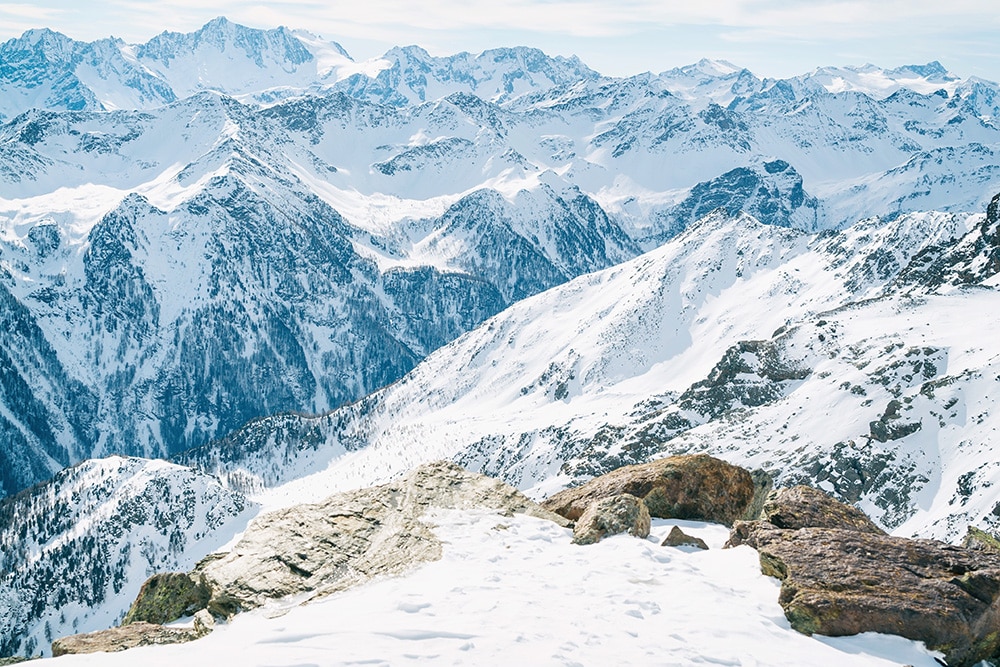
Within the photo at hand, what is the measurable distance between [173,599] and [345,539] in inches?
269

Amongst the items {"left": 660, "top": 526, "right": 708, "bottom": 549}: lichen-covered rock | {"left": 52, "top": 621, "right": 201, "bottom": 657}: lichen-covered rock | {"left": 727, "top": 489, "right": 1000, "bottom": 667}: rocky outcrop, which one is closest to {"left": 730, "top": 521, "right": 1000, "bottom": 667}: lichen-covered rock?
{"left": 727, "top": 489, "right": 1000, "bottom": 667}: rocky outcrop

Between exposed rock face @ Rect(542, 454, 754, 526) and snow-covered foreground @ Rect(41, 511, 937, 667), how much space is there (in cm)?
683

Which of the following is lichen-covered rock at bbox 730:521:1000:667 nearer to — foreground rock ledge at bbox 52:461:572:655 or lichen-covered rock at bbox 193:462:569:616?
lichen-covered rock at bbox 193:462:569:616

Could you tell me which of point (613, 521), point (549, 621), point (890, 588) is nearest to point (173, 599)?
point (549, 621)

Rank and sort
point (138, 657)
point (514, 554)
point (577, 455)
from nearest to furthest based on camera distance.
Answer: point (138, 657) < point (514, 554) < point (577, 455)

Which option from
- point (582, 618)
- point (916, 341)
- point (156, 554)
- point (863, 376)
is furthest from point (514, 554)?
point (156, 554)

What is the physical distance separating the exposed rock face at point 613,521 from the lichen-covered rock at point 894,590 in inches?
210

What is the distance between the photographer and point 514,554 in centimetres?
2912

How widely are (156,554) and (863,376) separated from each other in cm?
16221

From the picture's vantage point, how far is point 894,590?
2438 cm

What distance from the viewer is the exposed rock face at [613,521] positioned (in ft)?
101

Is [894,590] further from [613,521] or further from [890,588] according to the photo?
[613,521]

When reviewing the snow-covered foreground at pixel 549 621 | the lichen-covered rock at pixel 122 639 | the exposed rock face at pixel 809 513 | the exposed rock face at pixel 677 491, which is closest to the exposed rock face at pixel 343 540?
the snow-covered foreground at pixel 549 621

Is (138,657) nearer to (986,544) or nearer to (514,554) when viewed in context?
(514,554)
